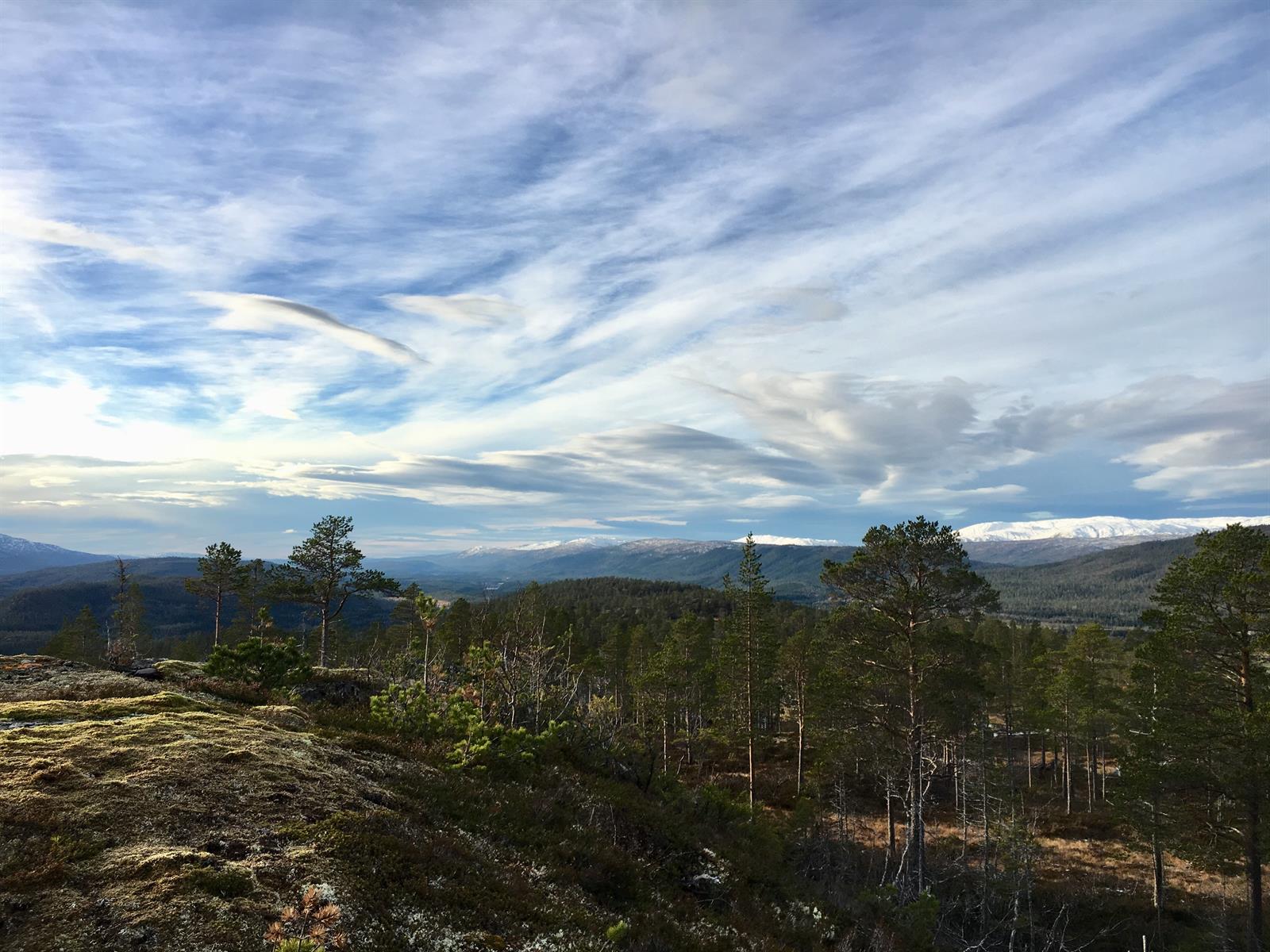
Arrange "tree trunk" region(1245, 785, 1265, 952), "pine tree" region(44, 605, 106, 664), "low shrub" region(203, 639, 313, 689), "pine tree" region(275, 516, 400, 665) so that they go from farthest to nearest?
"pine tree" region(44, 605, 106, 664) < "pine tree" region(275, 516, 400, 665) < "tree trunk" region(1245, 785, 1265, 952) < "low shrub" region(203, 639, 313, 689)

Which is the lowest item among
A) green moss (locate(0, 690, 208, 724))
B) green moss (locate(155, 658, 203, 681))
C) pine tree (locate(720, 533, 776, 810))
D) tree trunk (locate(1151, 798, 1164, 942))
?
tree trunk (locate(1151, 798, 1164, 942))

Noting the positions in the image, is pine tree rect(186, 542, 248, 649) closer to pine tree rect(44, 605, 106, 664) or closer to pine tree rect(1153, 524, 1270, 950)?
pine tree rect(44, 605, 106, 664)

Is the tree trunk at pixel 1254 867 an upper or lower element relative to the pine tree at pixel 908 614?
lower

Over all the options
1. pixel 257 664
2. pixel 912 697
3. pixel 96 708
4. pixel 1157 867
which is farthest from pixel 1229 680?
pixel 96 708

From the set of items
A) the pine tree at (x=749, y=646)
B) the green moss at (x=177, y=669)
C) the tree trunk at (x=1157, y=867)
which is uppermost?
the green moss at (x=177, y=669)

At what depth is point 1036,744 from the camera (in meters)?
72.4

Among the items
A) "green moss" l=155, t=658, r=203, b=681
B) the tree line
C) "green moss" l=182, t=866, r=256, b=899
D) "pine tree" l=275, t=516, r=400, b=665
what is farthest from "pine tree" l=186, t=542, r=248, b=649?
"green moss" l=182, t=866, r=256, b=899

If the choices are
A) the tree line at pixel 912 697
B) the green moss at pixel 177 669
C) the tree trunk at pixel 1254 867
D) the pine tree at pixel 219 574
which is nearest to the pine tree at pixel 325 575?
the tree line at pixel 912 697

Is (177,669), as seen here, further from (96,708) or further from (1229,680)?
(1229,680)

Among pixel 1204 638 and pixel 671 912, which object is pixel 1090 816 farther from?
pixel 671 912

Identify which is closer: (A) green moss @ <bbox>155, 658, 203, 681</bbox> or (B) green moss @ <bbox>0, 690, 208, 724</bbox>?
(B) green moss @ <bbox>0, 690, 208, 724</bbox>

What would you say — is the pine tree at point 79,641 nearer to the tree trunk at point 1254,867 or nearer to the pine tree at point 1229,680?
the pine tree at point 1229,680

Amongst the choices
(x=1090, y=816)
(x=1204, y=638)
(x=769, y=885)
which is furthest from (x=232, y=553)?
(x=1090, y=816)

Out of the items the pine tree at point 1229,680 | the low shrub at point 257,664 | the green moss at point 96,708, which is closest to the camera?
the green moss at point 96,708
